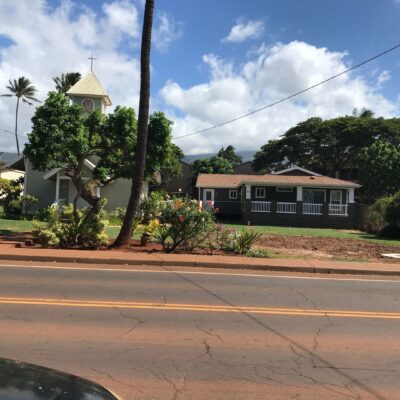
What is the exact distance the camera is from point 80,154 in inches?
723

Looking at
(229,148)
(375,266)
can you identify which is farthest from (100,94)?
(229,148)

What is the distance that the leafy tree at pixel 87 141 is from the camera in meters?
17.6

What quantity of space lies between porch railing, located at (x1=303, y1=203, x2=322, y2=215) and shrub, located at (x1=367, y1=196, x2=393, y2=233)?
5236 mm

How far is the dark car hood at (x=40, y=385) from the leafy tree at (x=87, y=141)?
15.1m

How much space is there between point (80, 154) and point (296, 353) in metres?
14.0

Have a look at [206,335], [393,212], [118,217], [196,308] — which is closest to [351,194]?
[393,212]

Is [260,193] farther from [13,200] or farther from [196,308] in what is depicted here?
[196,308]

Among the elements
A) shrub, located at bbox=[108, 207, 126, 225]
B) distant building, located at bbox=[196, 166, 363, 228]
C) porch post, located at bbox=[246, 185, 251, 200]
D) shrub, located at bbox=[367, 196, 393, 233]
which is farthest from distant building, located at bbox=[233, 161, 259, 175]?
shrub, located at bbox=[108, 207, 126, 225]

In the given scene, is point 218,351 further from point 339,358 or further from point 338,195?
point 338,195

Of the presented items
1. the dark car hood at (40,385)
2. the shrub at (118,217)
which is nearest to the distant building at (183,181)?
the shrub at (118,217)

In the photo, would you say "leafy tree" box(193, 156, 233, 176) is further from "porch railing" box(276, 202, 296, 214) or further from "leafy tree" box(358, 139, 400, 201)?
"porch railing" box(276, 202, 296, 214)

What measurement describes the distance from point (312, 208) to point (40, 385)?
34.3m

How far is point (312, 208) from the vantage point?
3584cm

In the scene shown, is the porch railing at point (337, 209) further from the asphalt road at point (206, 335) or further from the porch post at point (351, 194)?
the asphalt road at point (206, 335)
